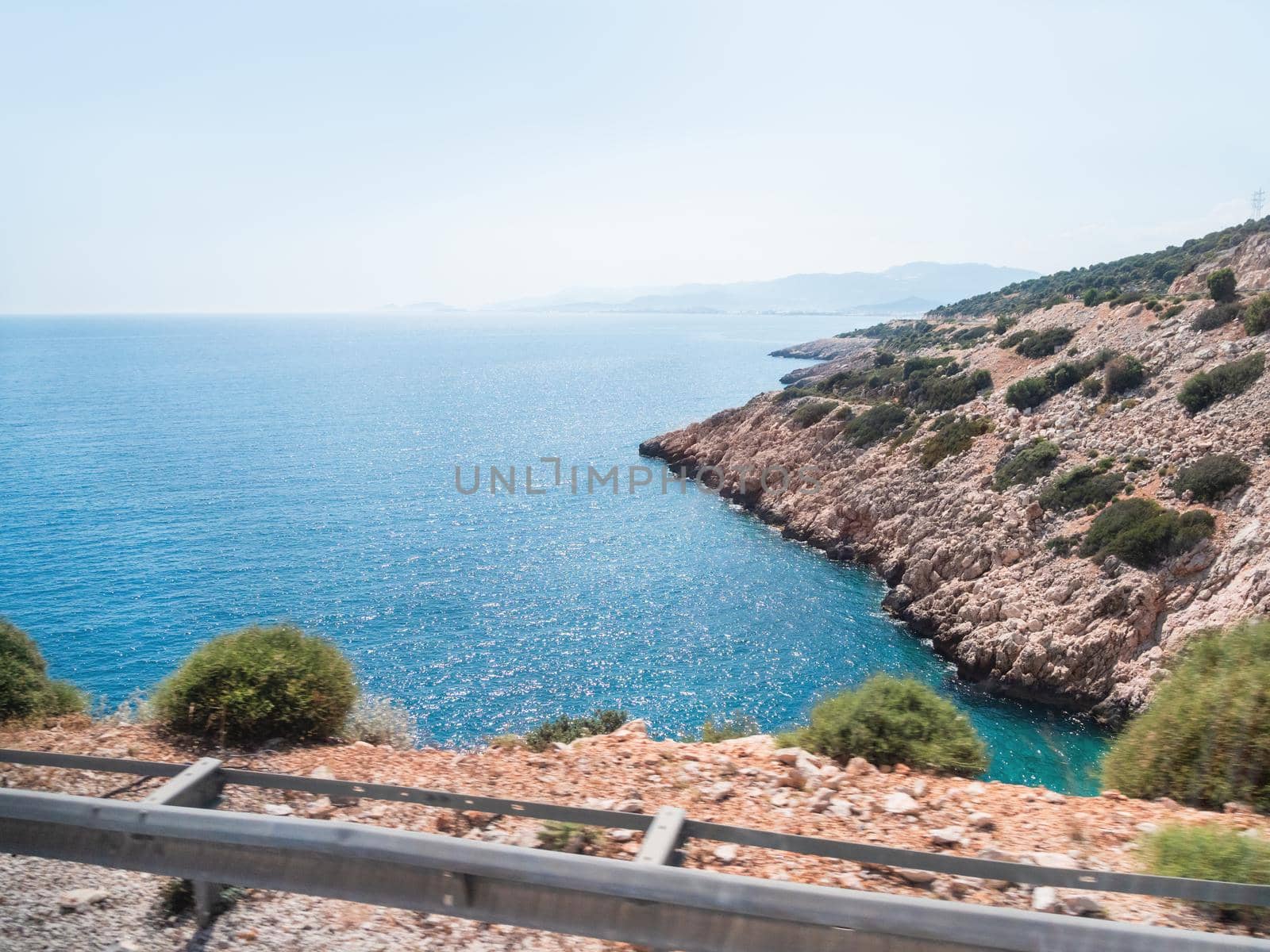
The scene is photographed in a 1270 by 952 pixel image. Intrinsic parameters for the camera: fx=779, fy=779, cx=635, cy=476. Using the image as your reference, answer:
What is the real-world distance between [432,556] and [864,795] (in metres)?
34.7

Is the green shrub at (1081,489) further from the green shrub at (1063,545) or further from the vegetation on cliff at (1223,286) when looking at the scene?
the vegetation on cliff at (1223,286)

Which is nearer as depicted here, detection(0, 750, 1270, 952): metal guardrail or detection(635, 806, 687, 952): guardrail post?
detection(0, 750, 1270, 952): metal guardrail

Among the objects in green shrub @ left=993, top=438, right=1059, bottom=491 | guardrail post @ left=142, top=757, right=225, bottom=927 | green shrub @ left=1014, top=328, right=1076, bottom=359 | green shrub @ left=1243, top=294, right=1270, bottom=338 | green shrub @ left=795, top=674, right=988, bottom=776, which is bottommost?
green shrub @ left=993, top=438, right=1059, bottom=491

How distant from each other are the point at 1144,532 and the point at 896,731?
23.7 meters

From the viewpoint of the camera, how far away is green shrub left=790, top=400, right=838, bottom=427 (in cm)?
4966

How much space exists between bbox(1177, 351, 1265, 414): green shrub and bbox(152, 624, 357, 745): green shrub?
3428cm

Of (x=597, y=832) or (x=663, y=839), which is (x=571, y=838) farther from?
(x=663, y=839)

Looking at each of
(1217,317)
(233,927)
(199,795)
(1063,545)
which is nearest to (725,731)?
(199,795)

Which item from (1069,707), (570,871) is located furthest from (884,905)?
(1069,707)

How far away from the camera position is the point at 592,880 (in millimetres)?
2797

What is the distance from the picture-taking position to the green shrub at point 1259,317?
32.8 m

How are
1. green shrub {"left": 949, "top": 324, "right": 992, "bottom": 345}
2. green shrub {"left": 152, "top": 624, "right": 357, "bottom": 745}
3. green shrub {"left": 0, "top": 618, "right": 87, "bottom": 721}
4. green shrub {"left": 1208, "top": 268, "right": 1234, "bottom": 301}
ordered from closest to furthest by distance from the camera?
green shrub {"left": 152, "top": 624, "right": 357, "bottom": 745}
green shrub {"left": 0, "top": 618, "right": 87, "bottom": 721}
green shrub {"left": 1208, "top": 268, "right": 1234, "bottom": 301}
green shrub {"left": 949, "top": 324, "right": 992, "bottom": 345}

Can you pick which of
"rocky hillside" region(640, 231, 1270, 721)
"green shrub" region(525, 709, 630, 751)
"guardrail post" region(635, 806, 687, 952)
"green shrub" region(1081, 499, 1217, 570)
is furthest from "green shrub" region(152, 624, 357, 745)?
"green shrub" region(1081, 499, 1217, 570)

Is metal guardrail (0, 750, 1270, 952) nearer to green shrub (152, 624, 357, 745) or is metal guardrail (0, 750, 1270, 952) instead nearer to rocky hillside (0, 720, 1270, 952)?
rocky hillside (0, 720, 1270, 952)
